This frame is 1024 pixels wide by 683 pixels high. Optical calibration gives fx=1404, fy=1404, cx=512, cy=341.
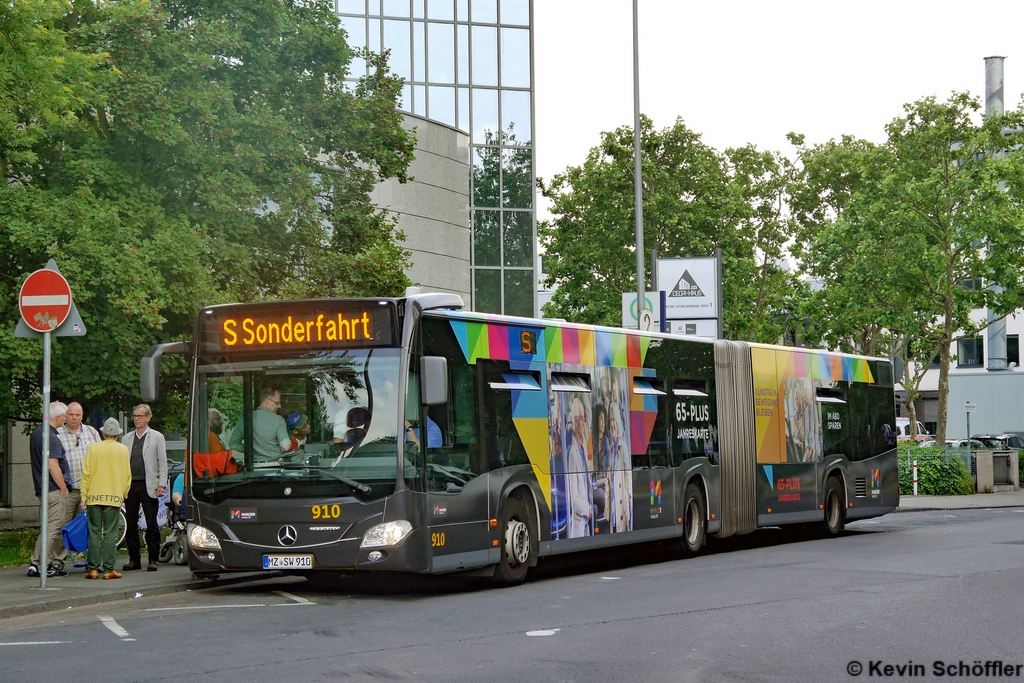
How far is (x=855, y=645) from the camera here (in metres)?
9.36

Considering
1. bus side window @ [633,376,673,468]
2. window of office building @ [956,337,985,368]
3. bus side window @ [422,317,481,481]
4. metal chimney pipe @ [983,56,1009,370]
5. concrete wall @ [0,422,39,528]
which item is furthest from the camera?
window of office building @ [956,337,985,368]

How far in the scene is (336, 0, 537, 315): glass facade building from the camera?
47.7 m

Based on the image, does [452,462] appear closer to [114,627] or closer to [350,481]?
[350,481]

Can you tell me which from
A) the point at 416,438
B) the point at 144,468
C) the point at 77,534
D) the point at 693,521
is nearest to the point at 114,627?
the point at 416,438

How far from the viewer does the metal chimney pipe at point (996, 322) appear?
61219 mm

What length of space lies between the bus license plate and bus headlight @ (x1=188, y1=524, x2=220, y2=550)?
579 millimetres

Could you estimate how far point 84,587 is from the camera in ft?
43.4

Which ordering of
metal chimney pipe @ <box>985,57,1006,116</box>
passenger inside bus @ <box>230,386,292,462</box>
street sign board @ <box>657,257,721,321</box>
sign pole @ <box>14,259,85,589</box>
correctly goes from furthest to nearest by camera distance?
metal chimney pipe @ <box>985,57,1006,116</box>, street sign board @ <box>657,257,721,321</box>, sign pole @ <box>14,259,85,589</box>, passenger inside bus @ <box>230,386,292,462</box>

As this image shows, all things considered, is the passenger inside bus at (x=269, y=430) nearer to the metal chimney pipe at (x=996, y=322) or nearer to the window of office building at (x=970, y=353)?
the metal chimney pipe at (x=996, y=322)

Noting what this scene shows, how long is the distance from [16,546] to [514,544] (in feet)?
27.1

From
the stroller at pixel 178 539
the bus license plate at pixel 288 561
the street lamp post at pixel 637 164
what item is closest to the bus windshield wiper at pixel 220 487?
the bus license plate at pixel 288 561

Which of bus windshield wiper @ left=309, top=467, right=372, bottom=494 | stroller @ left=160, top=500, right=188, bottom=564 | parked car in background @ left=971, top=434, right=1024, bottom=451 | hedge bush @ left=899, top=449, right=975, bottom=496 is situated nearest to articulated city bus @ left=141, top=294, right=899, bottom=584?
bus windshield wiper @ left=309, top=467, right=372, bottom=494

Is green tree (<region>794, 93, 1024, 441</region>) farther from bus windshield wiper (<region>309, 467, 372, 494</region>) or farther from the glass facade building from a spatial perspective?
bus windshield wiper (<region>309, 467, 372, 494</region>)

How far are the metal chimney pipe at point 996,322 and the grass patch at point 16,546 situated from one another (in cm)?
4547
